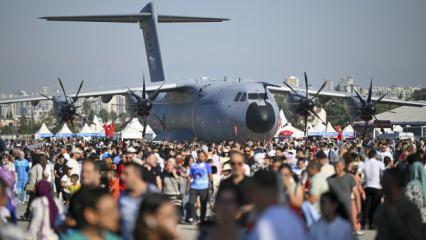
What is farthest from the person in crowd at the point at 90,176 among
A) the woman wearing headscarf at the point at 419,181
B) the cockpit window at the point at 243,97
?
the cockpit window at the point at 243,97

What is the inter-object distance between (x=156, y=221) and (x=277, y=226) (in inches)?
28.5

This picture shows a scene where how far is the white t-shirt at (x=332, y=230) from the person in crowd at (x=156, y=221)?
197 centimetres

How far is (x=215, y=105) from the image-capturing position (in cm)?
3459

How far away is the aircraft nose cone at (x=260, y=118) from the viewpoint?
107 ft

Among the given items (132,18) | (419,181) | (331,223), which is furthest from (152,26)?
(331,223)

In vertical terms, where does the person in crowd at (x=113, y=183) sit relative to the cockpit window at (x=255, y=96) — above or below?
below

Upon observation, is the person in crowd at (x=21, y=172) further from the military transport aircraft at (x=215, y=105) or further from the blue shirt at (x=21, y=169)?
the military transport aircraft at (x=215, y=105)

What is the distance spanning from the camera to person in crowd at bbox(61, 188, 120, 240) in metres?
5.69

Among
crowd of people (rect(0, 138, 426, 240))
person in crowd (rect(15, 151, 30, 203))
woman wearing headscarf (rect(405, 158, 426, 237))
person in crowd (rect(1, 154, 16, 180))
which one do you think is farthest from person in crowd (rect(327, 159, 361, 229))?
person in crowd (rect(15, 151, 30, 203))

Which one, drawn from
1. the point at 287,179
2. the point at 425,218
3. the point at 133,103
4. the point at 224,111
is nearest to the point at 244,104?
the point at 224,111

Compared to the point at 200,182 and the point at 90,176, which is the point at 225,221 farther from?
the point at 200,182

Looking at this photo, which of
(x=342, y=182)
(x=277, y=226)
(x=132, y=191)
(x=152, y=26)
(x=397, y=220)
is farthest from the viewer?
(x=152, y=26)

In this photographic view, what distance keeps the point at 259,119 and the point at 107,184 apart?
2123 centimetres

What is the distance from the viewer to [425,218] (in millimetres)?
11984
